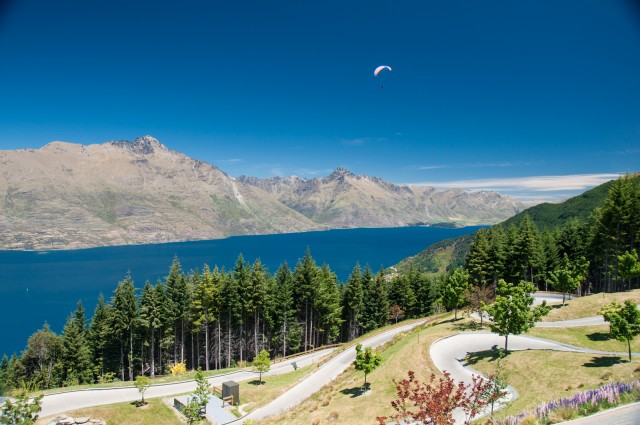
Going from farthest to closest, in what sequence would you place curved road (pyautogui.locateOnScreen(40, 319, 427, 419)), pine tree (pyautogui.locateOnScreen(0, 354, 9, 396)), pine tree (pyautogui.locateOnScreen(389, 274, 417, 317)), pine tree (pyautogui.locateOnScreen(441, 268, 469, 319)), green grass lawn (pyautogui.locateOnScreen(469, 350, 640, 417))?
1. pine tree (pyautogui.locateOnScreen(389, 274, 417, 317))
2. pine tree (pyautogui.locateOnScreen(0, 354, 9, 396))
3. pine tree (pyautogui.locateOnScreen(441, 268, 469, 319))
4. curved road (pyautogui.locateOnScreen(40, 319, 427, 419))
5. green grass lawn (pyautogui.locateOnScreen(469, 350, 640, 417))

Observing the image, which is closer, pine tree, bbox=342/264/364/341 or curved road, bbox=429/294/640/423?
curved road, bbox=429/294/640/423

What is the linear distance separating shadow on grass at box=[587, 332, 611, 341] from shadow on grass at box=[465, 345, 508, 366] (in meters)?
8.00

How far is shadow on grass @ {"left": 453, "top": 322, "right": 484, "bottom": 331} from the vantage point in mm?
41438

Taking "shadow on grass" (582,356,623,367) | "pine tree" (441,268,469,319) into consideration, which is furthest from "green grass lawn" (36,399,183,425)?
"pine tree" (441,268,469,319)

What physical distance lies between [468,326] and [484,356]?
32.5 ft

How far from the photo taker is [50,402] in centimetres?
3066

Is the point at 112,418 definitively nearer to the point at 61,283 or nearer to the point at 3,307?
the point at 3,307

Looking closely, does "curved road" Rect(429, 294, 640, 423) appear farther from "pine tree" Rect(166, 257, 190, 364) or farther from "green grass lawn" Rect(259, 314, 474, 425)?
"pine tree" Rect(166, 257, 190, 364)

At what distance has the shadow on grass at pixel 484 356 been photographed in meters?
32.0

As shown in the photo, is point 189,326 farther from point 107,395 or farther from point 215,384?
point 107,395

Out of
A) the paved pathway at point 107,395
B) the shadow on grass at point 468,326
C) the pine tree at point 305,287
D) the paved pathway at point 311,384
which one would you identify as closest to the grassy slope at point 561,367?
the shadow on grass at point 468,326

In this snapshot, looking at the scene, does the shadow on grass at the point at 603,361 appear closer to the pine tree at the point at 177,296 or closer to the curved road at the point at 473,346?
the curved road at the point at 473,346

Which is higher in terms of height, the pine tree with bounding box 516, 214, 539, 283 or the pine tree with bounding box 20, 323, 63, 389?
the pine tree with bounding box 516, 214, 539, 283

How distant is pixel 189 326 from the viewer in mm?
54844
